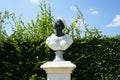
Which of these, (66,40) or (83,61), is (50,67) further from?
(83,61)

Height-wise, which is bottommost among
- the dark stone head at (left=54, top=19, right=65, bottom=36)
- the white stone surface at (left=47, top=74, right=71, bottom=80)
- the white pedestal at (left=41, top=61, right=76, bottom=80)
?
the white stone surface at (left=47, top=74, right=71, bottom=80)

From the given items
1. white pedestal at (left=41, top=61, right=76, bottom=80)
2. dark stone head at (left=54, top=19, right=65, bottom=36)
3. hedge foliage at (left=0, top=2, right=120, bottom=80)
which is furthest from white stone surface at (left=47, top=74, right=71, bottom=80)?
hedge foliage at (left=0, top=2, right=120, bottom=80)

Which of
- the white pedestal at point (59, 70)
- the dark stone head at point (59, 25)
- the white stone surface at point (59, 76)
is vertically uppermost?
the dark stone head at point (59, 25)

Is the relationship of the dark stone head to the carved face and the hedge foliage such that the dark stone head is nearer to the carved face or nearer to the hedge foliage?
the carved face

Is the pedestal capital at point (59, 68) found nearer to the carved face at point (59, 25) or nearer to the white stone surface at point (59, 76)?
the white stone surface at point (59, 76)

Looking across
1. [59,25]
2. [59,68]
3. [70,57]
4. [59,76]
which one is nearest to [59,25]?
[59,25]

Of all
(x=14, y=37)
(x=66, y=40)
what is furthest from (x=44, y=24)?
(x=66, y=40)

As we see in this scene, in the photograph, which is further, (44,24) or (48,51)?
(44,24)

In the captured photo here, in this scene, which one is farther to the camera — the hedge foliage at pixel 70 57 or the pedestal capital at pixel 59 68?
the hedge foliage at pixel 70 57

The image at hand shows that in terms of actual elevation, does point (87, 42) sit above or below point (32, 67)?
above

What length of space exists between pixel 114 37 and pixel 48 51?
7.17ft

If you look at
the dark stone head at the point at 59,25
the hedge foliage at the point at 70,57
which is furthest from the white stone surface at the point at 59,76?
the hedge foliage at the point at 70,57

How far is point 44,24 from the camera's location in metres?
12.3

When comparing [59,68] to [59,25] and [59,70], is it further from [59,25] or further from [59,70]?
[59,25]
